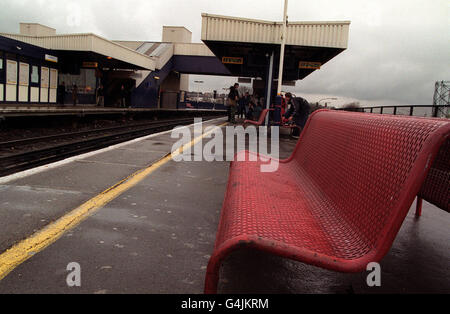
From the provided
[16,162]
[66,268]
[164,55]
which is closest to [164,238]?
[66,268]

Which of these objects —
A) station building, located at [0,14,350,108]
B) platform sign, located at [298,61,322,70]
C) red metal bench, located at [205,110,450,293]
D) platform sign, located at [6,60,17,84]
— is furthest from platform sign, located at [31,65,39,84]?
red metal bench, located at [205,110,450,293]

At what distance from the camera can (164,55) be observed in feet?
131

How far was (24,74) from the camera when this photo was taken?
2216 centimetres

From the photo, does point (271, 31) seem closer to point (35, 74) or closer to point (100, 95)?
point (35, 74)

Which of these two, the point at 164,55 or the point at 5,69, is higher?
the point at 164,55

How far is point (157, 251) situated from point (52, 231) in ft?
2.71

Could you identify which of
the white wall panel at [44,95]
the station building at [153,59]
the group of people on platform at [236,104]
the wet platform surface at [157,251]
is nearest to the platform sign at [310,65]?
the station building at [153,59]

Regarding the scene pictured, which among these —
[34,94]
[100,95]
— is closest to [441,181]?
[34,94]

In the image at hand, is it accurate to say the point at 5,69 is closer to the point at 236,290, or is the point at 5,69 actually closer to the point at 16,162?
the point at 16,162

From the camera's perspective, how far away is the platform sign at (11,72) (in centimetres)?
2047

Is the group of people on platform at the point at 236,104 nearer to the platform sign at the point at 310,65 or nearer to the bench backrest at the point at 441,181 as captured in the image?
the platform sign at the point at 310,65

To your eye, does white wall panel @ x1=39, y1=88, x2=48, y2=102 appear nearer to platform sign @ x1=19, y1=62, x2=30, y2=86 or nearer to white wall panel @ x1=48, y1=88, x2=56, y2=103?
white wall panel @ x1=48, y1=88, x2=56, y2=103

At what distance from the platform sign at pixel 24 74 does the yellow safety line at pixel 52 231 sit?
21.8 metres
